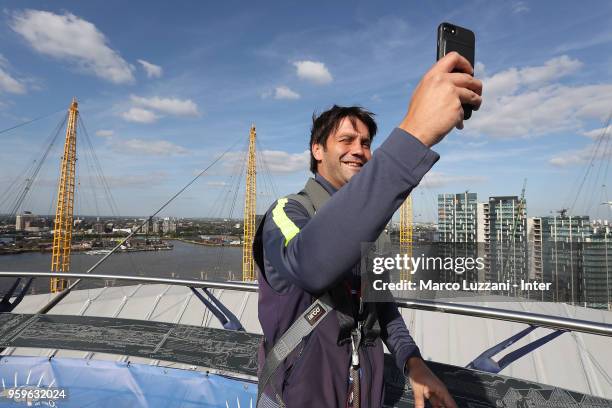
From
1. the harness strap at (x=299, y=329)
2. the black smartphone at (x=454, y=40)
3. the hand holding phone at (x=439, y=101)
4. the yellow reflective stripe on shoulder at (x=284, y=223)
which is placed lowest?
the harness strap at (x=299, y=329)

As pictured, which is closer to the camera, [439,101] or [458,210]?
[439,101]

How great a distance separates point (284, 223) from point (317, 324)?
1.13 feet

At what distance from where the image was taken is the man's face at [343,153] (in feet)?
4.04

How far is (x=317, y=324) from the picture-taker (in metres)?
0.99

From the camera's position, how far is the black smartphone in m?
0.71

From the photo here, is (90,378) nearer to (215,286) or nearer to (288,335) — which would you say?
(215,286)

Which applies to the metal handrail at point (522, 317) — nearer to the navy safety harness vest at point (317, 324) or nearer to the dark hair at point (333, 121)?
the navy safety harness vest at point (317, 324)

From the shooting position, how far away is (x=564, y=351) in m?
7.51

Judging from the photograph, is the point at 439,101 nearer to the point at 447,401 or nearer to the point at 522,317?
the point at 447,401

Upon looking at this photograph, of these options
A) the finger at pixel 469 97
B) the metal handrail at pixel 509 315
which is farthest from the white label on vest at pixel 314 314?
the metal handrail at pixel 509 315

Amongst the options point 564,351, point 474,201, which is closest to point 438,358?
point 564,351

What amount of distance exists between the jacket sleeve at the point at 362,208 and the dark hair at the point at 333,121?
2.52 feet

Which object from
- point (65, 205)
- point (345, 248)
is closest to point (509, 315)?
point (345, 248)

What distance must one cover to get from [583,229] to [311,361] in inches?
→ 2593
